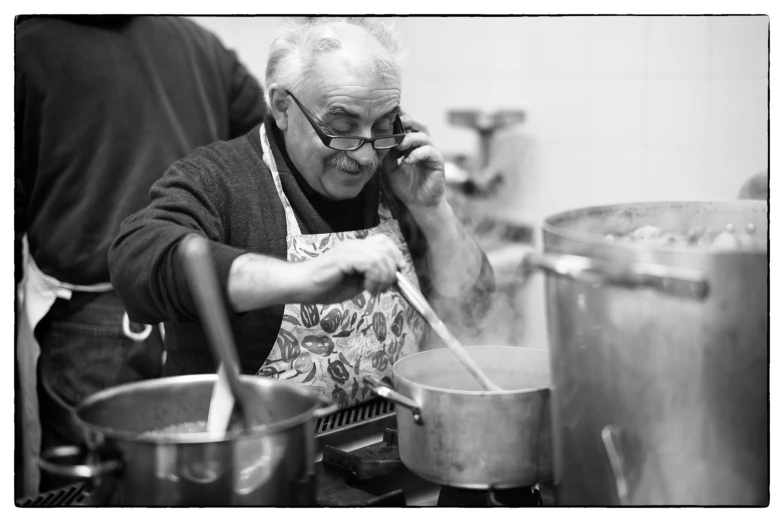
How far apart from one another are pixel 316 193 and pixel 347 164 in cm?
10

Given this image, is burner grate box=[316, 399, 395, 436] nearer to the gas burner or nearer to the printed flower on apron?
the printed flower on apron

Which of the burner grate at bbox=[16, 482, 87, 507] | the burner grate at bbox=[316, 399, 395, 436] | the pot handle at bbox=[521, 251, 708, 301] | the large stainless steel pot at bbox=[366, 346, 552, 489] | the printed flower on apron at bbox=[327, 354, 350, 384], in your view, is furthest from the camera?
the printed flower on apron at bbox=[327, 354, 350, 384]

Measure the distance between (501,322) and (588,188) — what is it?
562mm

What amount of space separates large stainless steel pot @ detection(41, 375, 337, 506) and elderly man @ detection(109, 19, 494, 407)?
0.25 meters

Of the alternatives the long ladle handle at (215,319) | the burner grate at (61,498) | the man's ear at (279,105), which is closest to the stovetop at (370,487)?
the burner grate at (61,498)

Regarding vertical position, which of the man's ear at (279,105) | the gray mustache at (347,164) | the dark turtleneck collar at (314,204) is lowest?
the dark turtleneck collar at (314,204)

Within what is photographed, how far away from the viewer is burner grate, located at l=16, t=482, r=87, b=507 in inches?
44.9

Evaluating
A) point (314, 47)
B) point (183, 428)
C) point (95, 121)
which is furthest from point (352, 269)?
point (95, 121)

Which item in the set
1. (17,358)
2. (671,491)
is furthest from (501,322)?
(17,358)

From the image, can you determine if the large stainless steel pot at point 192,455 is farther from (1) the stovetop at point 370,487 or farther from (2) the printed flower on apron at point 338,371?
(2) the printed flower on apron at point 338,371

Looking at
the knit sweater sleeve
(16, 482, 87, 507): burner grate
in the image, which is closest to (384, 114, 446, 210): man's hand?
the knit sweater sleeve

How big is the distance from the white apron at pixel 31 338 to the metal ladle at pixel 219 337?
485 millimetres

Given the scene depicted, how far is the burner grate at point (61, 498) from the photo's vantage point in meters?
1.14

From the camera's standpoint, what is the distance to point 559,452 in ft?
3.43
